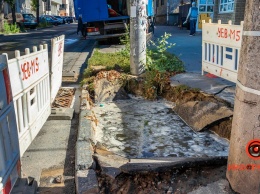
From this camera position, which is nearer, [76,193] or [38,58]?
[76,193]

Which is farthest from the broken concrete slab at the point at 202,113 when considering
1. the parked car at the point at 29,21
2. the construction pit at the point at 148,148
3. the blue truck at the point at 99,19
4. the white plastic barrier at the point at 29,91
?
the parked car at the point at 29,21

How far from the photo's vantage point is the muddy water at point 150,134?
423 cm

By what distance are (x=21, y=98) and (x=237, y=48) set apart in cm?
367

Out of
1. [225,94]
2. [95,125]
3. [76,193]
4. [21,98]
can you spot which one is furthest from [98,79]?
[76,193]

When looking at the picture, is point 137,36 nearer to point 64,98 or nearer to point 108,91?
point 108,91

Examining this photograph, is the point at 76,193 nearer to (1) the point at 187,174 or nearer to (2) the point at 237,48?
(1) the point at 187,174

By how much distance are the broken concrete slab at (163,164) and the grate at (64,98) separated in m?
2.72

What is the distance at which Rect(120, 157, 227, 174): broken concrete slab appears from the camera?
127 inches

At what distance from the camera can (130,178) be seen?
10.5 ft

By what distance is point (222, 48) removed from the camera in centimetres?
601

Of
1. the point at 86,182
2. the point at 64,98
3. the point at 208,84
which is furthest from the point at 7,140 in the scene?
the point at 208,84

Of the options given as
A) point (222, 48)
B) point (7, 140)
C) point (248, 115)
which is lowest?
point (7, 140)

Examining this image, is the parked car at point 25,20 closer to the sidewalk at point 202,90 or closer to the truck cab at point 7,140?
the sidewalk at point 202,90

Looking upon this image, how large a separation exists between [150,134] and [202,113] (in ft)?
2.80
